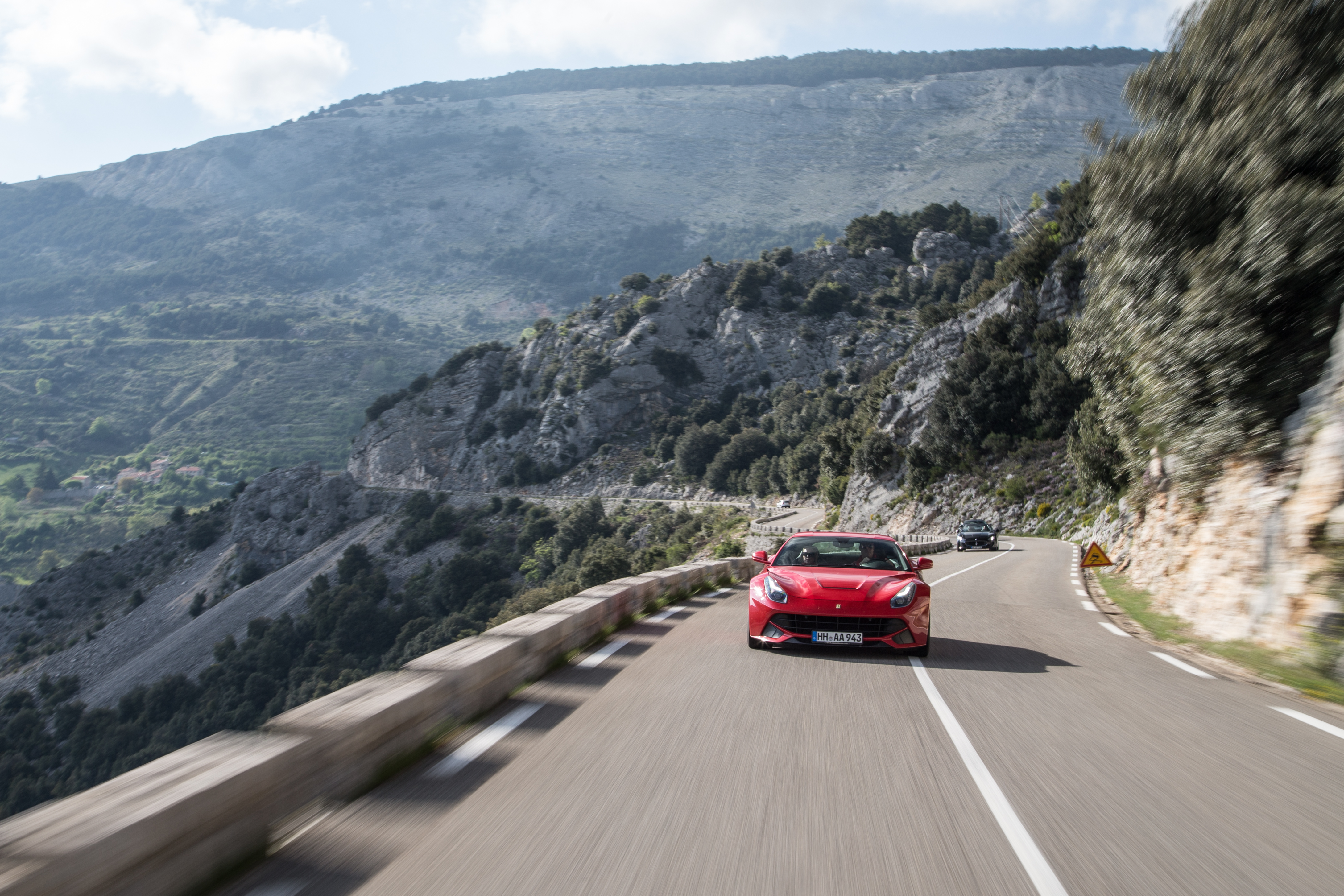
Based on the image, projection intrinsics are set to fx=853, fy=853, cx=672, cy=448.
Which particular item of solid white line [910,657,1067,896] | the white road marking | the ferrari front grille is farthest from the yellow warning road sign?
the white road marking

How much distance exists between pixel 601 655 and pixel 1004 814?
4941 millimetres

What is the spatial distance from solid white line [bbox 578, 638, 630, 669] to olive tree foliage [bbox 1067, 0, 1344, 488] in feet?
26.7

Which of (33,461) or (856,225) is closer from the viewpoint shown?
(856,225)

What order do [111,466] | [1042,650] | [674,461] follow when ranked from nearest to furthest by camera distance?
[1042,650] < [674,461] < [111,466]

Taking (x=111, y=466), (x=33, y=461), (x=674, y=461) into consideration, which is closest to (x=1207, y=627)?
(x=674, y=461)

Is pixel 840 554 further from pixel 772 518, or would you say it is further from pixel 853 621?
pixel 772 518

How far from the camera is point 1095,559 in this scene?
20875mm

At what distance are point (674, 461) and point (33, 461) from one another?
134 meters

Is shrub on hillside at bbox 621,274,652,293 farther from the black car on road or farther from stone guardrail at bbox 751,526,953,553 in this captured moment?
the black car on road

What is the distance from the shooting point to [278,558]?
278 feet

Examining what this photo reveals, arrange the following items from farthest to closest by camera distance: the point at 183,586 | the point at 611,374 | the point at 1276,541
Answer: the point at 611,374 → the point at 183,586 → the point at 1276,541

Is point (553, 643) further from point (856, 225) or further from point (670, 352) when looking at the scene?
→ point (856, 225)

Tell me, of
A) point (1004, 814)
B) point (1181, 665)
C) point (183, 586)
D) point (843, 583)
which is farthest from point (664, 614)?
point (183, 586)

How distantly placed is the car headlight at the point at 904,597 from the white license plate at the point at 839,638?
43cm
